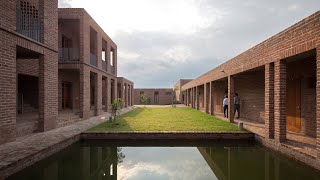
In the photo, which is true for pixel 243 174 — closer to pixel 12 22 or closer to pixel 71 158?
pixel 71 158

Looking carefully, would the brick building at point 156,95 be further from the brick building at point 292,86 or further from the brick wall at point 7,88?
the brick wall at point 7,88

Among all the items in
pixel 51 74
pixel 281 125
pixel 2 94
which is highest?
pixel 51 74

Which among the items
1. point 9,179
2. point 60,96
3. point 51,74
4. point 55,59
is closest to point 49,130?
point 51,74

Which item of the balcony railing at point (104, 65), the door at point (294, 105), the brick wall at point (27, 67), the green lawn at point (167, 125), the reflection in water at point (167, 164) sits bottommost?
the reflection in water at point (167, 164)

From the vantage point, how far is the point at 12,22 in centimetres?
831

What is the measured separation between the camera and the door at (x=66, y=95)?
18.9m

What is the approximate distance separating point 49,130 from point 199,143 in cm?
592

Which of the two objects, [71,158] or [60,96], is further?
[60,96]

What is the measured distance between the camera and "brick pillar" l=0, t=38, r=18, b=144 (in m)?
7.72

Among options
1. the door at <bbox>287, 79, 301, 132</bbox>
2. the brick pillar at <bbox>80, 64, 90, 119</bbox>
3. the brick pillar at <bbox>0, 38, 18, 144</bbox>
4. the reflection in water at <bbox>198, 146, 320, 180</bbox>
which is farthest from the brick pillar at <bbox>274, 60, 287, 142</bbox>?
the brick pillar at <bbox>80, 64, 90, 119</bbox>

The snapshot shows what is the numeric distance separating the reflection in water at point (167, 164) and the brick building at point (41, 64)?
2517 millimetres

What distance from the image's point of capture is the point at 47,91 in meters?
10.6

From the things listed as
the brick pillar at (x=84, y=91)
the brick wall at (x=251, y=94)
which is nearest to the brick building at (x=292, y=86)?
the brick wall at (x=251, y=94)

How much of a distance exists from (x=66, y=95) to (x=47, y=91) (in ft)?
30.5
